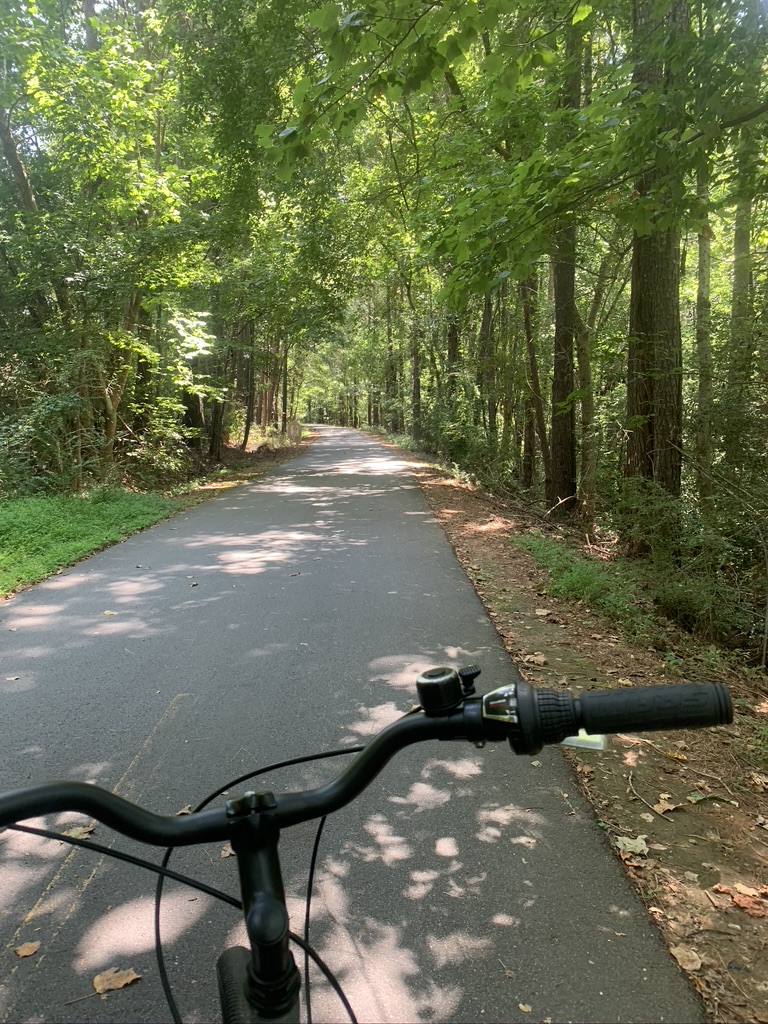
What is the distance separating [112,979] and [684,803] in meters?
2.86

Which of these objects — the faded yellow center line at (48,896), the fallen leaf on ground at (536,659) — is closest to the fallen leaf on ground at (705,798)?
the fallen leaf on ground at (536,659)

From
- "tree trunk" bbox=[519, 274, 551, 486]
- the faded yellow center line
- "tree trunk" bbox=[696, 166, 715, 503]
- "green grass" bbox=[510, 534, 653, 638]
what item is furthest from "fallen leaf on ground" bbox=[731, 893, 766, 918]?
"tree trunk" bbox=[519, 274, 551, 486]

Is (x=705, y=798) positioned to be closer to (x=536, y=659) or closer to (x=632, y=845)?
(x=632, y=845)

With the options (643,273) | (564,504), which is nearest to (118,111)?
(643,273)

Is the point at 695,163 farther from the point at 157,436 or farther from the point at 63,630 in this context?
the point at 157,436

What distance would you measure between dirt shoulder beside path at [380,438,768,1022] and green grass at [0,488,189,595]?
5760mm

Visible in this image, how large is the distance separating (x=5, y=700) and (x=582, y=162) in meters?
5.91

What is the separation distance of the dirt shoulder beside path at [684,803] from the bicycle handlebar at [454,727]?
1842mm

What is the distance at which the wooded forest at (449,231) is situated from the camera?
176 inches

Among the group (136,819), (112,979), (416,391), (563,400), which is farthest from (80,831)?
(416,391)

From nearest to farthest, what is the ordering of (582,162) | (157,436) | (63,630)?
(582,162)
(63,630)
(157,436)

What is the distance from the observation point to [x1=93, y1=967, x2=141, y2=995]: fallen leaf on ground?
7.60ft

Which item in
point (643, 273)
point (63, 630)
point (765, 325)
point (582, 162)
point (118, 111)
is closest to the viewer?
point (582, 162)

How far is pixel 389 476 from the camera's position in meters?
20.3
